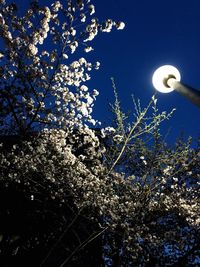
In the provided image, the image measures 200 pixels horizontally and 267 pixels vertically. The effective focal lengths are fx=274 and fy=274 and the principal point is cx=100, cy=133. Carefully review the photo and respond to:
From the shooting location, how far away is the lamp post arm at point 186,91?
117 inches

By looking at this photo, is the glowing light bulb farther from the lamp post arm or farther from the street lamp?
the lamp post arm

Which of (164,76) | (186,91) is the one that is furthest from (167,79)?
(186,91)

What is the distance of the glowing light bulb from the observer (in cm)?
405

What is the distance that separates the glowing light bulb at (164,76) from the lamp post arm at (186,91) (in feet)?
0.33

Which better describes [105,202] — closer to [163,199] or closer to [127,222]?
[127,222]

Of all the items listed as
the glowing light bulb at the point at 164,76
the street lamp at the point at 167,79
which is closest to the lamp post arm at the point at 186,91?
the street lamp at the point at 167,79

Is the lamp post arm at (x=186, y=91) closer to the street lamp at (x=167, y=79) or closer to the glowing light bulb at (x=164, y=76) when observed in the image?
the street lamp at (x=167, y=79)

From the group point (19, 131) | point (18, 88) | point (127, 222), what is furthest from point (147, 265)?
point (18, 88)

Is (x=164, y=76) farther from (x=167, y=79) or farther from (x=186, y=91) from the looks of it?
(x=186, y=91)

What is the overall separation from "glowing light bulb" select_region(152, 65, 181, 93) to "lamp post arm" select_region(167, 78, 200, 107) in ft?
0.33

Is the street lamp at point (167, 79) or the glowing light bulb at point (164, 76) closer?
the street lamp at point (167, 79)

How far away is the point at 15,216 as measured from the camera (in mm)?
11930

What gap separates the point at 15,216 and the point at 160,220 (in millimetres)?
7048

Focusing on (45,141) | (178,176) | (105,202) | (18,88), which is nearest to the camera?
(105,202)
